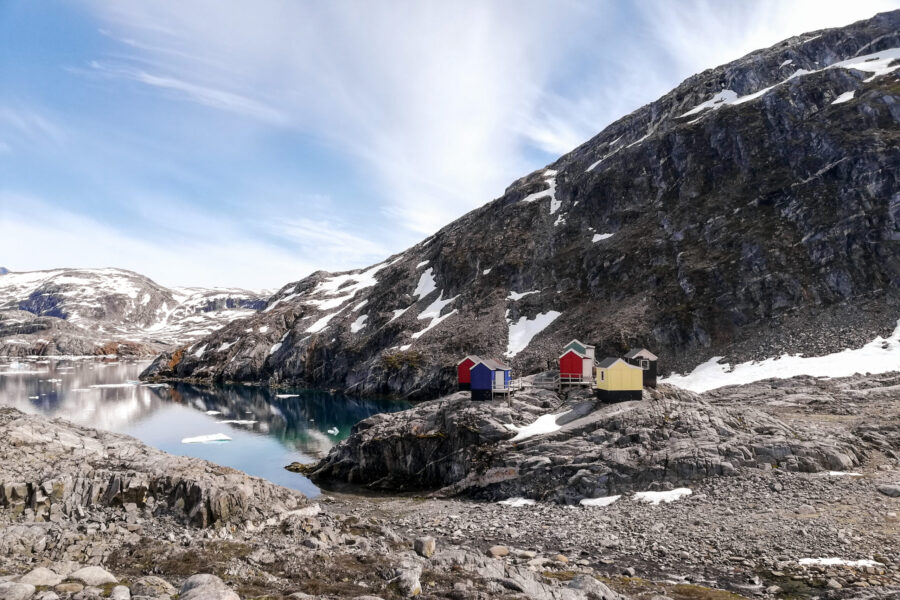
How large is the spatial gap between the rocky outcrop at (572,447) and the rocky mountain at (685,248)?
1393 inches

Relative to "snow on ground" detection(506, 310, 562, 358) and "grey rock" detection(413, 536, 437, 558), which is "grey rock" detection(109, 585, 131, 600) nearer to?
"grey rock" detection(413, 536, 437, 558)

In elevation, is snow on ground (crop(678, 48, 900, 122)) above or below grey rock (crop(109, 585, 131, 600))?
above

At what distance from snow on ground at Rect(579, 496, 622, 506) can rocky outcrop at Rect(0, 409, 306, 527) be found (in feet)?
60.9

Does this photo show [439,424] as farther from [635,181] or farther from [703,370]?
[635,181]

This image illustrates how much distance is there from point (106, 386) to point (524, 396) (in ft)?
408

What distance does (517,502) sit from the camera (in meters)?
33.9

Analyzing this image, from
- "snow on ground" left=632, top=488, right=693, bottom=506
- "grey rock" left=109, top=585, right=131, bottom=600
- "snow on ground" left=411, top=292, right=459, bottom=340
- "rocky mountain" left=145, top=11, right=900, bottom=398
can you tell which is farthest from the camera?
"snow on ground" left=411, top=292, right=459, bottom=340

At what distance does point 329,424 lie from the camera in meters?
77.2

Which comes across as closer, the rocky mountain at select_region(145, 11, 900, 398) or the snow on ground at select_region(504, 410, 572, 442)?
the snow on ground at select_region(504, 410, 572, 442)

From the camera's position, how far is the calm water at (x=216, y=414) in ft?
190

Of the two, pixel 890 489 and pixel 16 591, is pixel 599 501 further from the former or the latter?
pixel 16 591

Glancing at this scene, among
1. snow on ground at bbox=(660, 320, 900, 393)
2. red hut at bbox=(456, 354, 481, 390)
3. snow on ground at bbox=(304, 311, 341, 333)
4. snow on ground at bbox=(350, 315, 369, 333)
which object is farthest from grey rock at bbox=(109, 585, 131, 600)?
snow on ground at bbox=(304, 311, 341, 333)

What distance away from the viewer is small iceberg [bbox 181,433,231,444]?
62775mm

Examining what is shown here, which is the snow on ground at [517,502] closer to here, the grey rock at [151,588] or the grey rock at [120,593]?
the grey rock at [151,588]
